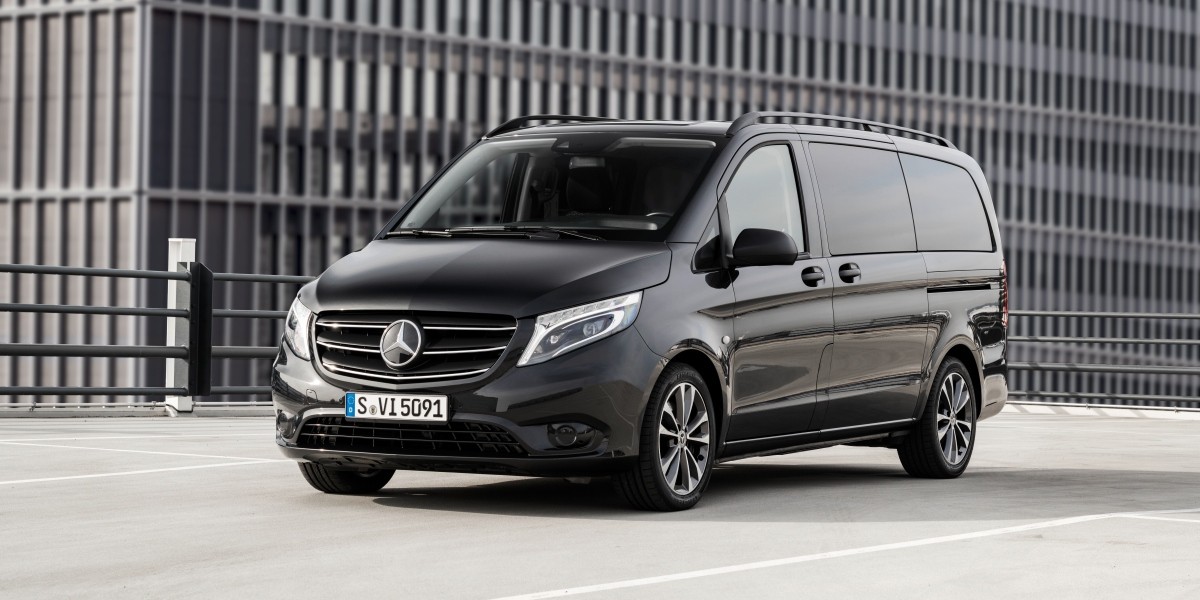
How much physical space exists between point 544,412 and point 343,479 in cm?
153

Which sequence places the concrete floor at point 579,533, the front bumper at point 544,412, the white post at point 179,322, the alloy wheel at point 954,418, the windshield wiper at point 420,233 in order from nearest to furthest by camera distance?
the concrete floor at point 579,533, the front bumper at point 544,412, the windshield wiper at point 420,233, the alloy wheel at point 954,418, the white post at point 179,322

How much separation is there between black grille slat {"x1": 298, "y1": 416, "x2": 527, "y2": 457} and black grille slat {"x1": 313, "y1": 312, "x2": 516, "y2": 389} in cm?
20

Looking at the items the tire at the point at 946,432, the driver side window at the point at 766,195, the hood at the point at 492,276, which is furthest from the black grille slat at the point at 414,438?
the tire at the point at 946,432

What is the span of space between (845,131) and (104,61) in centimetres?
5456

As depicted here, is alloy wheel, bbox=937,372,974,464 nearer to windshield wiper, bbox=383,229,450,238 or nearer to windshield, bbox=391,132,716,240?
windshield, bbox=391,132,716,240

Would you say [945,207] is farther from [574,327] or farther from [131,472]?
[131,472]

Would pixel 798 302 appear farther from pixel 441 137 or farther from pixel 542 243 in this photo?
pixel 441 137

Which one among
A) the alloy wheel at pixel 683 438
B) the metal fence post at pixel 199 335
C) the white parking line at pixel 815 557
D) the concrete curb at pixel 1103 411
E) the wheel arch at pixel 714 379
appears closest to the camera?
the white parking line at pixel 815 557

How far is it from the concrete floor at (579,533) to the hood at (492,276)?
3.04 feet

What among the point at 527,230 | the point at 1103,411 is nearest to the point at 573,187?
the point at 527,230

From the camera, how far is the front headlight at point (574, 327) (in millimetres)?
8797

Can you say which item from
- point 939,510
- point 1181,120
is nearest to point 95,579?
point 939,510

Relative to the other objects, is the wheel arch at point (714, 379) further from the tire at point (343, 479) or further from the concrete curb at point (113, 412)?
the concrete curb at point (113, 412)

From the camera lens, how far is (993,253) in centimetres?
1274
